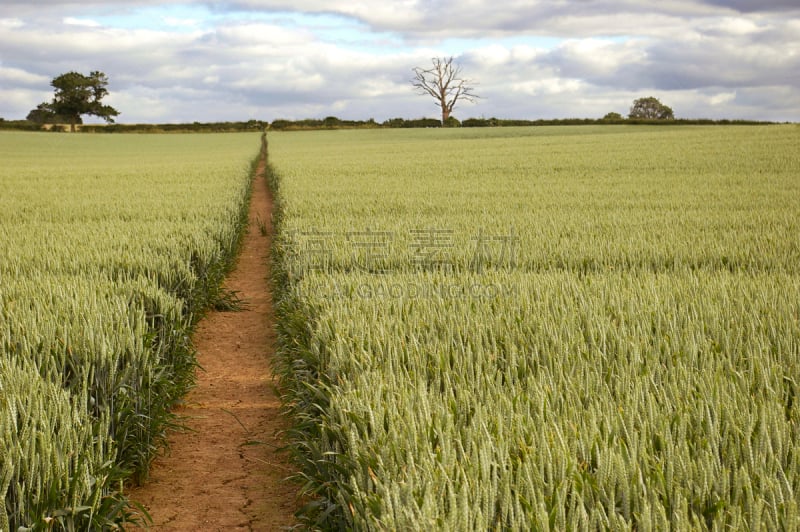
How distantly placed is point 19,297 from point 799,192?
13244 mm

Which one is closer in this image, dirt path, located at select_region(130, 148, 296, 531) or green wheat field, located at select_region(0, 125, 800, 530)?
green wheat field, located at select_region(0, 125, 800, 530)

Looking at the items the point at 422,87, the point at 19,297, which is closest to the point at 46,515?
the point at 19,297

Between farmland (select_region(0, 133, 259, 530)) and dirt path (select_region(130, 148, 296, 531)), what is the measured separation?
207mm

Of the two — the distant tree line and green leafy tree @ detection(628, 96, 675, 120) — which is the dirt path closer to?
the distant tree line

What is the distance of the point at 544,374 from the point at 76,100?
270 feet

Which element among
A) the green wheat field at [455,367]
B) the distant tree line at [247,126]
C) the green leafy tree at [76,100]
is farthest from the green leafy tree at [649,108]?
the green wheat field at [455,367]

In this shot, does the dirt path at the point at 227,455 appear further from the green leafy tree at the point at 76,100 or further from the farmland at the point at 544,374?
the green leafy tree at the point at 76,100

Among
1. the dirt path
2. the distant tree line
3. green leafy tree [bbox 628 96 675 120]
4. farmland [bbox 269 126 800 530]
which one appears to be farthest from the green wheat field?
green leafy tree [bbox 628 96 675 120]

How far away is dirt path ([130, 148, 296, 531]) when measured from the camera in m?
3.64

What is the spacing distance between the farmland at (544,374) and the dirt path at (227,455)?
286 mm

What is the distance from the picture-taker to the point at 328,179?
1742 centimetres

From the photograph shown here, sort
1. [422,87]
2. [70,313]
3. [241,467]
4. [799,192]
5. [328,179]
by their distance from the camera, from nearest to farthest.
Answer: [241,467], [70,313], [799,192], [328,179], [422,87]

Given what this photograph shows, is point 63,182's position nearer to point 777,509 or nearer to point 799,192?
point 799,192

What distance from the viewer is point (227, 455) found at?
14.2ft
